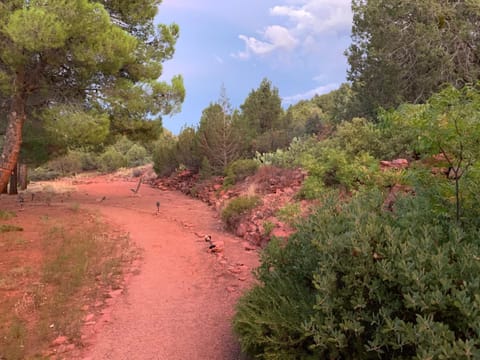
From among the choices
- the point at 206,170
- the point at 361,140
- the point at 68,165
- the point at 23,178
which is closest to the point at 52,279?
the point at 361,140

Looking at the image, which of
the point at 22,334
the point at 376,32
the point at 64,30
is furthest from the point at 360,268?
the point at 376,32

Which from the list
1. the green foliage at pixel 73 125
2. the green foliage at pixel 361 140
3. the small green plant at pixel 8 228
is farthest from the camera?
the green foliage at pixel 361 140

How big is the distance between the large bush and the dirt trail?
2.97 feet

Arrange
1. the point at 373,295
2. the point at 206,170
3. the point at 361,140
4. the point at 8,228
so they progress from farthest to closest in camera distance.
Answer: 1. the point at 206,170
2. the point at 361,140
3. the point at 8,228
4. the point at 373,295

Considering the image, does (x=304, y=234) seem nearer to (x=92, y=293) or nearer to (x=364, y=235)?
(x=364, y=235)

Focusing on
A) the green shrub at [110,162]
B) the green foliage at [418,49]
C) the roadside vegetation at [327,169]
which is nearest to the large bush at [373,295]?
the roadside vegetation at [327,169]

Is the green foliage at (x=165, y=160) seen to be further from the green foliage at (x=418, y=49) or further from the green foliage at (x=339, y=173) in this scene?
the green foliage at (x=339, y=173)

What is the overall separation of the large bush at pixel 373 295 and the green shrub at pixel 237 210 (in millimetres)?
6227

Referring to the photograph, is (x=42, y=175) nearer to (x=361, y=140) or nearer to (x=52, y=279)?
(x=361, y=140)

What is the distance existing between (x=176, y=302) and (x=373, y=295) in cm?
323

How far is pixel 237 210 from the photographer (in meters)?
10.1

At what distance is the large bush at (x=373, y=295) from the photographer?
238 centimetres

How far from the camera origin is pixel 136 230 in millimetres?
9516

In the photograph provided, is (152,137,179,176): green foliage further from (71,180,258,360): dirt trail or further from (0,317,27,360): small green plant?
(0,317,27,360): small green plant
